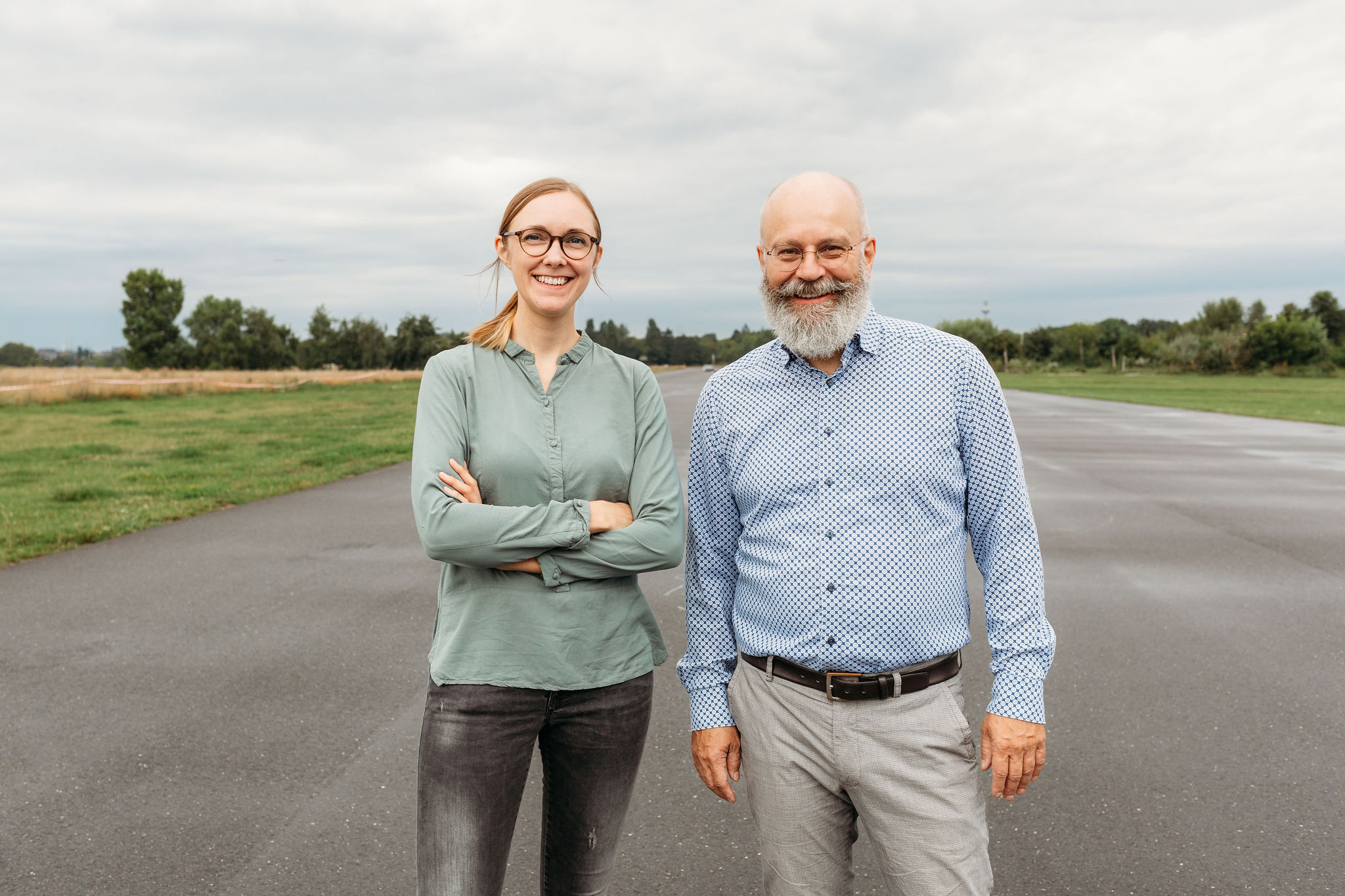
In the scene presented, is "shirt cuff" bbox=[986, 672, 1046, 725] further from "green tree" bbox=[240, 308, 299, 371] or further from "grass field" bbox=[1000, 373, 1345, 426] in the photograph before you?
"green tree" bbox=[240, 308, 299, 371]

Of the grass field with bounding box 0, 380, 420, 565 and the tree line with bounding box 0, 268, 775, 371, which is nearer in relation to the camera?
the grass field with bounding box 0, 380, 420, 565

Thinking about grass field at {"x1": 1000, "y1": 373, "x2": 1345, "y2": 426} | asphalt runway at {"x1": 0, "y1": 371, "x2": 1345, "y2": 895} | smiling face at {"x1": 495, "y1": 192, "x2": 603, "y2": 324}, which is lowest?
asphalt runway at {"x1": 0, "y1": 371, "x2": 1345, "y2": 895}

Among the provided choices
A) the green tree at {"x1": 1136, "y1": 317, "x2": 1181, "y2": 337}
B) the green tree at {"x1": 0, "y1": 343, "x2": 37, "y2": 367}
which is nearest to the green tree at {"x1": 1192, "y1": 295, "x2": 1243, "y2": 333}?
the green tree at {"x1": 1136, "y1": 317, "x2": 1181, "y2": 337}

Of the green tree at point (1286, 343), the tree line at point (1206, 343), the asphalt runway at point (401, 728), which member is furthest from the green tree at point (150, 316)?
the green tree at point (1286, 343)

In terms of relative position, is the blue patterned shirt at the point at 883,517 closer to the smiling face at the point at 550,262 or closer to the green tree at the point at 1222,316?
the smiling face at the point at 550,262

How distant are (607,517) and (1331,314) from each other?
114 m

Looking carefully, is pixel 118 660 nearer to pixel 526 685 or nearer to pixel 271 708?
pixel 271 708

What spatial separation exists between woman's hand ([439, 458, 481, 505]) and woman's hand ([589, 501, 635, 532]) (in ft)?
Result: 0.93

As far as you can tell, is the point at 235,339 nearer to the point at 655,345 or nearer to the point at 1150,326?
the point at 655,345

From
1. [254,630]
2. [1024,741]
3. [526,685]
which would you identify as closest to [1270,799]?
[1024,741]

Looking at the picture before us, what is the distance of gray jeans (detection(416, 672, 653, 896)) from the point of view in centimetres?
213

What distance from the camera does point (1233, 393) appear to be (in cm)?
4381

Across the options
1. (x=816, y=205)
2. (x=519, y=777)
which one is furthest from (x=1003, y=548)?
(x=519, y=777)

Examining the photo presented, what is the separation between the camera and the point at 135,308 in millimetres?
82000
